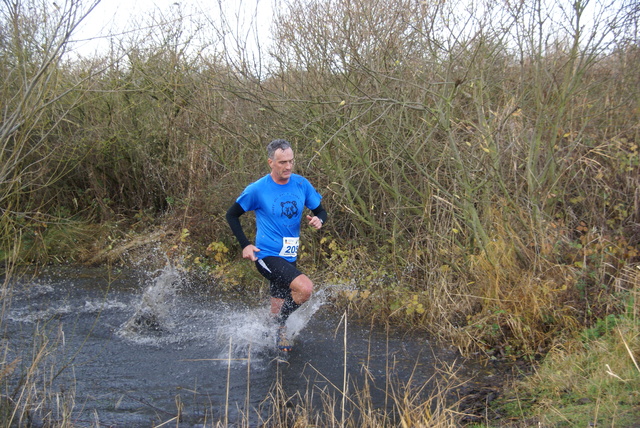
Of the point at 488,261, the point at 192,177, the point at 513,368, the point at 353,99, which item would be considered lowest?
the point at 513,368

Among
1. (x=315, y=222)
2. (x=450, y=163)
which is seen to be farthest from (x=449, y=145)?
Result: (x=315, y=222)

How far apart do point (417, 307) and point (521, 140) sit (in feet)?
7.18

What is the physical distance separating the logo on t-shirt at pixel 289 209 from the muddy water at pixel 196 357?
103 centimetres

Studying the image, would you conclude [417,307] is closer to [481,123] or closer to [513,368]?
[513,368]

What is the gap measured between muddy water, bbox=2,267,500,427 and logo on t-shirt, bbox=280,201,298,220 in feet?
3.38

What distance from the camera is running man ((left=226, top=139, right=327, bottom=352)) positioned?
5230 millimetres

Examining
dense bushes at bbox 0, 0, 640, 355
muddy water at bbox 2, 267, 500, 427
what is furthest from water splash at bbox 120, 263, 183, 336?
dense bushes at bbox 0, 0, 640, 355

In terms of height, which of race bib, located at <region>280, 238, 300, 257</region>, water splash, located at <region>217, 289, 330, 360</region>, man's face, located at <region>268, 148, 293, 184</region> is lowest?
water splash, located at <region>217, 289, 330, 360</region>

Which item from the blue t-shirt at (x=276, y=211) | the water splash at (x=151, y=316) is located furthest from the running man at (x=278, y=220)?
the water splash at (x=151, y=316)

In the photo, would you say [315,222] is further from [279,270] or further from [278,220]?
[279,270]

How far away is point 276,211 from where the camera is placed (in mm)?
5285

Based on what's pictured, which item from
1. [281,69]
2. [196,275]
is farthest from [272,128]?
[196,275]

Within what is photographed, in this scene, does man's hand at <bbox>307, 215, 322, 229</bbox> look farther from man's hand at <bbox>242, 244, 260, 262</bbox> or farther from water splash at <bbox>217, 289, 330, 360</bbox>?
water splash at <bbox>217, 289, 330, 360</bbox>

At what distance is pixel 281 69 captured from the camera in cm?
814
